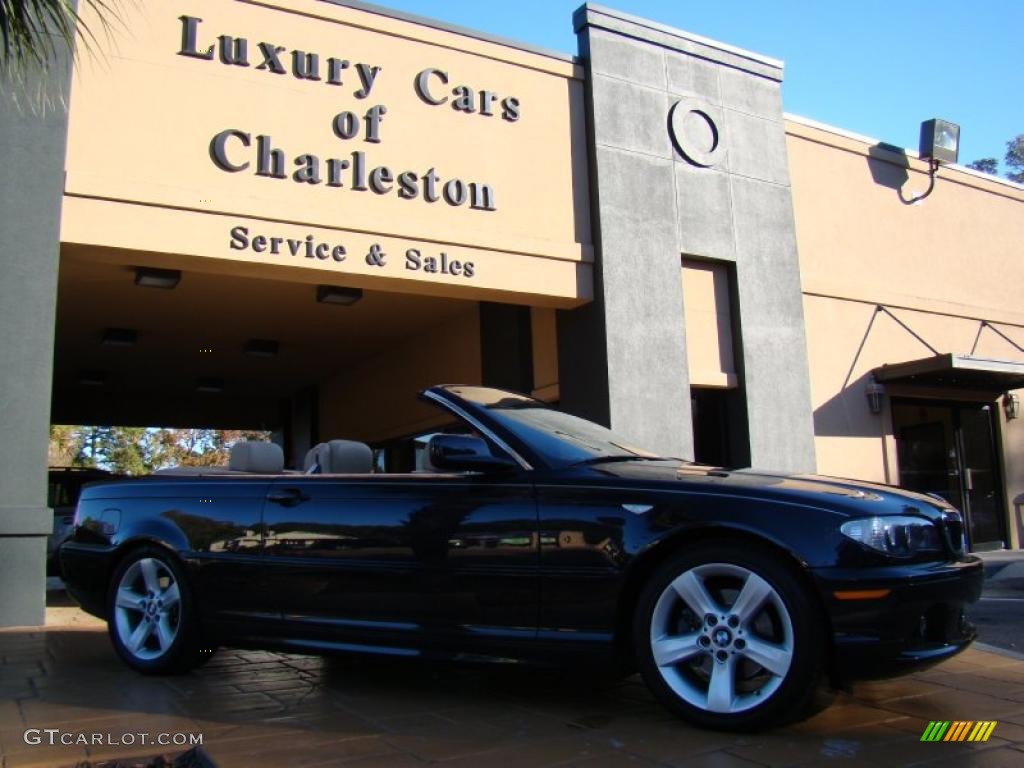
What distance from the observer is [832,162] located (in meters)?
12.8

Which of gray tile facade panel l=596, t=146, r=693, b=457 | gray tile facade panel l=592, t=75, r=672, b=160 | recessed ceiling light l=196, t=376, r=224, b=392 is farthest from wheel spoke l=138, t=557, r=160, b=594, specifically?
recessed ceiling light l=196, t=376, r=224, b=392

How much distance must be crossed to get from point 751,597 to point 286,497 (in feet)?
7.60

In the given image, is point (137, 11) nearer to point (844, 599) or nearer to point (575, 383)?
point (575, 383)

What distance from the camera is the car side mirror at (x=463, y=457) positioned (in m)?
4.17

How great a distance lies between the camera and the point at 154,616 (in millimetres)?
5141

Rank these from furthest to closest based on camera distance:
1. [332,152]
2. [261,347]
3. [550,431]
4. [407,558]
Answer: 1. [261,347]
2. [332,152]
3. [550,431]
4. [407,558]

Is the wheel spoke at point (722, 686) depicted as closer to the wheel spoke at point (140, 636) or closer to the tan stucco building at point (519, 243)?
the wheel spoke at point (140, 636)

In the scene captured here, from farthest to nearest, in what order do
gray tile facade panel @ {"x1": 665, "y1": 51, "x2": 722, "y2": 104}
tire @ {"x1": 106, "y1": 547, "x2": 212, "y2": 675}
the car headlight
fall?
gray tile facade panel @ {"x1": 665, "y1": 51, "x2": 722, "y2": 104}
tire @ {"x1": 106, "y1": 547, "x2": 212, "y2": 675}
the car headlight

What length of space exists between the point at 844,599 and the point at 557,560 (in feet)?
3.70

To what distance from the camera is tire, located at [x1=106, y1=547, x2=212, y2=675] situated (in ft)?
16.3

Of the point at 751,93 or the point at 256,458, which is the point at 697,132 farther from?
the point at 256,458

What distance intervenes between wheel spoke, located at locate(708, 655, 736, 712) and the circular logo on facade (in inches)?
336

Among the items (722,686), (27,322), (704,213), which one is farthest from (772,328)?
(722,686)
